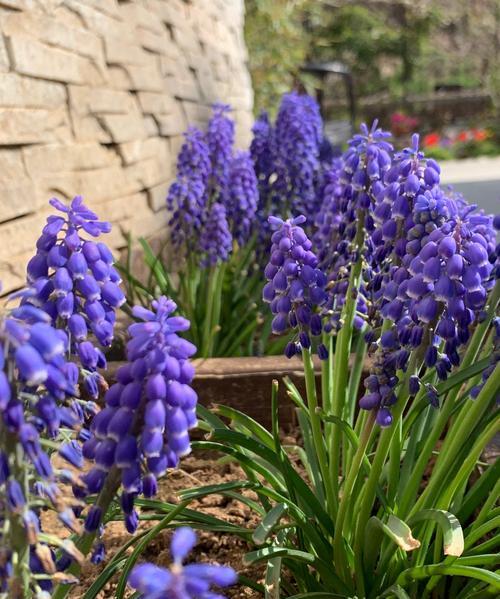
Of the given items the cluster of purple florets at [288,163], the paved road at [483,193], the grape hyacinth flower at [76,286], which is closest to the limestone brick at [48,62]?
the cluster of purple florets at [288,163]

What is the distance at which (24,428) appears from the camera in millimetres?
787

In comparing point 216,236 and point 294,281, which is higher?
point 294,281

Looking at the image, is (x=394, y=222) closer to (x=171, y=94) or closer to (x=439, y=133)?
(x=171, y=94)

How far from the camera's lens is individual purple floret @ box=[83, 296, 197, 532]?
88 cm

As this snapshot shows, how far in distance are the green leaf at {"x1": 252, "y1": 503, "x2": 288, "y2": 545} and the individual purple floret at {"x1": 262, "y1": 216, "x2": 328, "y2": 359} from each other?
1.09 ft

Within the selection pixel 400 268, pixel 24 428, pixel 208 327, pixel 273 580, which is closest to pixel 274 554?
pixel 273 580

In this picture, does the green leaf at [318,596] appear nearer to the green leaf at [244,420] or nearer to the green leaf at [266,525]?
the green leaf at [266,525]

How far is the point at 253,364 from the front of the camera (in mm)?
2406

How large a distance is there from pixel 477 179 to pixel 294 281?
29.2 ft

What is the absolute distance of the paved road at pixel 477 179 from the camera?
743 cm

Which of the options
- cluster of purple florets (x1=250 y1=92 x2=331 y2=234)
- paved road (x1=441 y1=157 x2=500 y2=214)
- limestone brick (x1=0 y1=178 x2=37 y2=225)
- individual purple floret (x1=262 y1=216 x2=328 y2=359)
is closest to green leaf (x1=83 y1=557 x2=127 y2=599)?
individual purple floret (x1=262 y1=216 x2=328 y2=359)

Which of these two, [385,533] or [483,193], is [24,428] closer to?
[385,533]

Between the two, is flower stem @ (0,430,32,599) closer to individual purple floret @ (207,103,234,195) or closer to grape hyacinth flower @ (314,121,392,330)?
grape hyacinth flower @ (314,121,392,330)

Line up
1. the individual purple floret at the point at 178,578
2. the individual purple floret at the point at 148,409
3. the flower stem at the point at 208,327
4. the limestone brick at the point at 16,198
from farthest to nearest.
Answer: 1. the flower stem at the point at 208,327
2. the limestone brick at the point at 16,198
3. the individual purple floret at the point at 148,409
4. the individual purple floret at the point at 178,578
